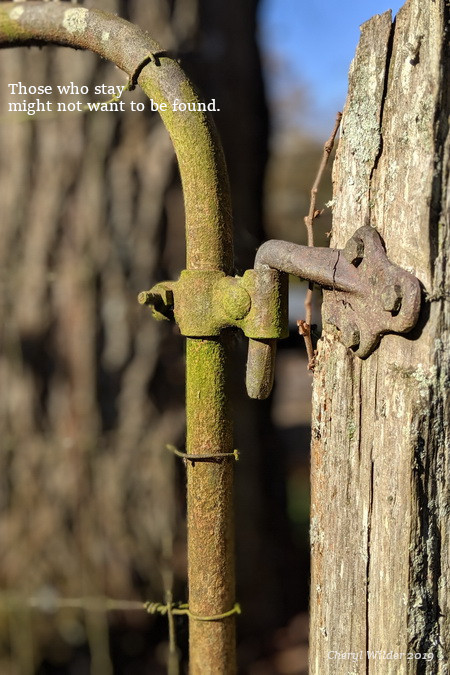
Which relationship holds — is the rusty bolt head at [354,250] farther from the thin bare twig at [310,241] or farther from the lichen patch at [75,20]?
the lichen patch at [75,20]

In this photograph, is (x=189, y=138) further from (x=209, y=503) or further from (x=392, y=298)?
(x=209, y=503)

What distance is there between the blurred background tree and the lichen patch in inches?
39.9

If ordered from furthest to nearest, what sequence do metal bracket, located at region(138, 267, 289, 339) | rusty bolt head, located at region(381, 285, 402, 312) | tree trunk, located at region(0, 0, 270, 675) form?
tree trunk, located at region(0, 0, 270, 675) → metal bracket, located at region(138, 267, 289, 339) → rusty bolt head, located at region(381, 285, 402, 312)

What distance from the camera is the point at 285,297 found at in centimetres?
87

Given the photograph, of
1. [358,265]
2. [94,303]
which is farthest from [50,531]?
[358,265]

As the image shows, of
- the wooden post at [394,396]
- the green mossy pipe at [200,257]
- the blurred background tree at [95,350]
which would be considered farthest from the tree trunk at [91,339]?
the wooden post at [394,396]

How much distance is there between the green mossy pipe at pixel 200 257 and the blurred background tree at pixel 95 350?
3.24 feet

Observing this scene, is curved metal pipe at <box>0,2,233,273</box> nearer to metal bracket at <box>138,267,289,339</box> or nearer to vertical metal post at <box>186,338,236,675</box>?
metal bracket at <box>138,267,289,339</box>

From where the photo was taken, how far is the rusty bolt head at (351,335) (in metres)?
0.80

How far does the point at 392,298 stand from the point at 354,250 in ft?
0.29

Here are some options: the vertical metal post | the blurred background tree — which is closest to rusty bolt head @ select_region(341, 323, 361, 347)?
the vertical metal post

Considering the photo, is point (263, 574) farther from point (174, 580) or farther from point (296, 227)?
point (296, 227)

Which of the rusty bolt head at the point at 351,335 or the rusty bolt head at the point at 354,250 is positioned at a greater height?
the rusty bolt head at the point at 354,250

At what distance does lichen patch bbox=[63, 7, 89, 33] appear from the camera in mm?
965
